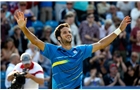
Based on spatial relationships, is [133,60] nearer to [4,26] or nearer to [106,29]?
[106,29]

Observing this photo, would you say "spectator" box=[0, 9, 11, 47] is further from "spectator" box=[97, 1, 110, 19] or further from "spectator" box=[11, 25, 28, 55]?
"spectator" box=[97, 1, 110, 19]

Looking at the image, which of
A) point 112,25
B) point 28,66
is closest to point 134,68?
point 112,25

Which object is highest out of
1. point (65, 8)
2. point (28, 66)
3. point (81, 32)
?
point (65, 8)

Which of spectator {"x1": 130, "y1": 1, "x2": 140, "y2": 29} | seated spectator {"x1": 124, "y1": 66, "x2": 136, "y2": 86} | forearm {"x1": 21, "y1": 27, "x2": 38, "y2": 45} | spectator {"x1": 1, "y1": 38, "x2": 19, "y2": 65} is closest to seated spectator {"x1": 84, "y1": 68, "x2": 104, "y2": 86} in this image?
seated spectator {"x1": 124, "y1": 66, "x2": 136, "y2": 86}

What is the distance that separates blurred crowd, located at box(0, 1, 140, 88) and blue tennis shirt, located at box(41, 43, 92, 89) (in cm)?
566

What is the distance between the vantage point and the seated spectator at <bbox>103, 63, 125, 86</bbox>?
561 inches

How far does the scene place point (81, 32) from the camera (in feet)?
50.2

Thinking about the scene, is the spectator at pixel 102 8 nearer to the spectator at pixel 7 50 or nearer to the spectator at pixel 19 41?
the spectator at pixel 19 41

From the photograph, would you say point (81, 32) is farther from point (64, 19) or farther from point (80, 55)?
point (80, 55)

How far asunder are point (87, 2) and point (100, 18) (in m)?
0.63

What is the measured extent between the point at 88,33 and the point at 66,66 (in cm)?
726

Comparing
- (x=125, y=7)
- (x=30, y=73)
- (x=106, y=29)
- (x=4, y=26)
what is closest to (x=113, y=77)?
(x=106, y=29)

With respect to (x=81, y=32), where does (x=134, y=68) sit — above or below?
below

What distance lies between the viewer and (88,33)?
600 inches
